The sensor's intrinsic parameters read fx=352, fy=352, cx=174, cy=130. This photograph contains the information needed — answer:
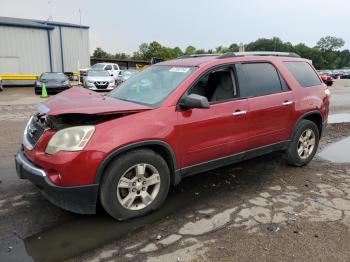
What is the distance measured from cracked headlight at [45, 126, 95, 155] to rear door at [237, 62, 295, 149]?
220 centimetres

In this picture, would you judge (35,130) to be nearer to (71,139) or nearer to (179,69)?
(71,139)

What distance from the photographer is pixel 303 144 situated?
5660mm

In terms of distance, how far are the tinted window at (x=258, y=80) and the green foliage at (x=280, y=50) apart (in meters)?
52.9

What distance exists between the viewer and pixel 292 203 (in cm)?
429

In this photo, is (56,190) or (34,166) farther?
(34,166)

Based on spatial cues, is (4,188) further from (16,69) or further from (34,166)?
(16,69)

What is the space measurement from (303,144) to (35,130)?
158 inches

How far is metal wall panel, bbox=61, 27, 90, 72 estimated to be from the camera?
105ft

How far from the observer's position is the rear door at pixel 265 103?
4.72 metres

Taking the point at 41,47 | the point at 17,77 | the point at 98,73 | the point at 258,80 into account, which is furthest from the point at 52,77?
the point at 258,80

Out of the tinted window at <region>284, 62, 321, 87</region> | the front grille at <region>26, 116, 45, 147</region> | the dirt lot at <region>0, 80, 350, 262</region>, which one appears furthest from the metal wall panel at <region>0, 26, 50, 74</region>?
the tinted window at <region>284, 62, 321, 87</region>

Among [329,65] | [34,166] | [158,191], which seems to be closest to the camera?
[34,166]

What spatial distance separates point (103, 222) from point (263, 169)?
2.84 meters

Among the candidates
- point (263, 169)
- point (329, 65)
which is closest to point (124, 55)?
point (329, 65)
